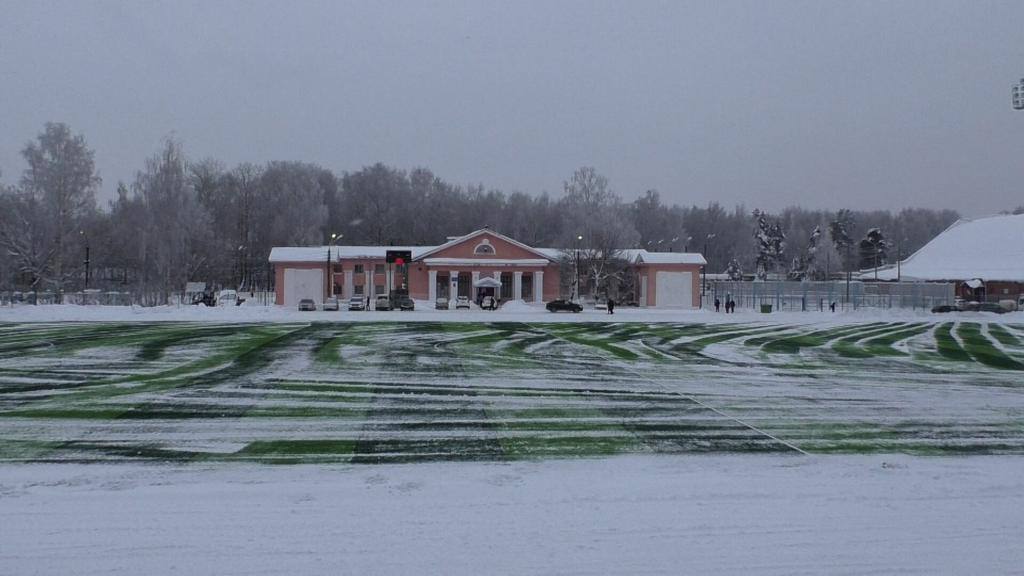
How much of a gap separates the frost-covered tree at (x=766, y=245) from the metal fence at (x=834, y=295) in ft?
179

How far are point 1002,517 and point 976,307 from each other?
193ft

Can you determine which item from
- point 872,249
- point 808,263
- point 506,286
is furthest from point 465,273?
point 872,249

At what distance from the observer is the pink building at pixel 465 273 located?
64.7m

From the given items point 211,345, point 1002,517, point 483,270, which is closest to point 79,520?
point 1002,517

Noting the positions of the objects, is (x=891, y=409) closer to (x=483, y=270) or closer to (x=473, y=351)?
(x=473, y=351)

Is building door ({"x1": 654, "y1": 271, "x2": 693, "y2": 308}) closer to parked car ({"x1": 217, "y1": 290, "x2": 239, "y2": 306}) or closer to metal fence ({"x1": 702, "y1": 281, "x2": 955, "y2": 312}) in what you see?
metal fence ({"x1": 702, "y1": 281, "x2": 955, "y2": 312})

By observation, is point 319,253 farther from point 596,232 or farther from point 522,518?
point 522,518

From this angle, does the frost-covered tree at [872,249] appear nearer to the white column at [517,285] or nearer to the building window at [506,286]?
the white column at [517,285]

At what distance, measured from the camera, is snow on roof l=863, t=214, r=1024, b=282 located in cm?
7750

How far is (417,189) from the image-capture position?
116m

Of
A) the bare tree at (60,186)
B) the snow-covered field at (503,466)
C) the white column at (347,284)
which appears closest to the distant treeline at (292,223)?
the bare tree at (60,186)

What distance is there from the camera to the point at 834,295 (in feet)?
202

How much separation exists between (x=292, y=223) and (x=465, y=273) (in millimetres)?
34740

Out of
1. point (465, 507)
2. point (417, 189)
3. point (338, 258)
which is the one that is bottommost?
point (465, 507)
